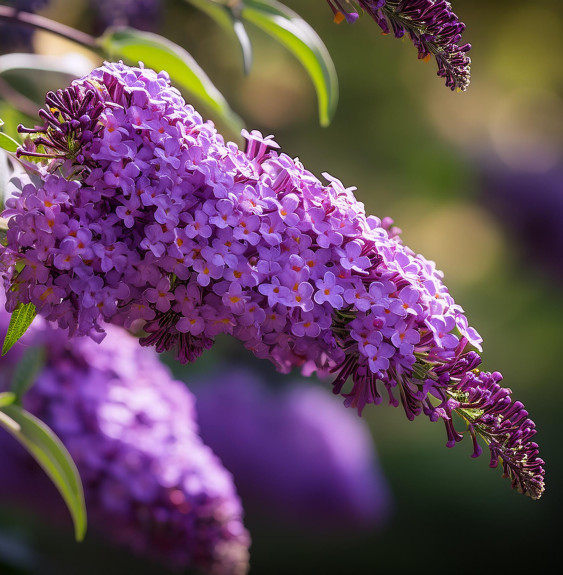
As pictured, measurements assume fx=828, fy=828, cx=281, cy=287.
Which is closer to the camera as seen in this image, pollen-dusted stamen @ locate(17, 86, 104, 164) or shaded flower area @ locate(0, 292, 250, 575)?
pollen-dusted stamen @ locate(17, 86, 104, 164)

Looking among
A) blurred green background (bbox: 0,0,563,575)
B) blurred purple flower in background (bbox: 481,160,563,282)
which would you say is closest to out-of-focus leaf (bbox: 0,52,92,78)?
blurred green background (bbox: 0,0,563,575)

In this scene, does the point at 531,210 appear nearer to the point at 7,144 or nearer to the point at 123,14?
the point at 123,14

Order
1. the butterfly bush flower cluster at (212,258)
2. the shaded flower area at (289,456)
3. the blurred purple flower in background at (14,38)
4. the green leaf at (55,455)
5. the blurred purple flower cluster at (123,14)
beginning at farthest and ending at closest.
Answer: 1. the shaded flower area at (289,456)
2. the blurred purple flower cluster at (123,14)
3. the blurred purple flower in background at (14,38)
4. the green leaf at (55,455)
5. the butterfly bush flower cluster at (212,258)

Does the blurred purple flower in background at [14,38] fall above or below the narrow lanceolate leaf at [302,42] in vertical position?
above

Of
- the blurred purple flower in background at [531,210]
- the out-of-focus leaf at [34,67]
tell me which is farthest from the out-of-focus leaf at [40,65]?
the blurred purple flower in background at [531,210]

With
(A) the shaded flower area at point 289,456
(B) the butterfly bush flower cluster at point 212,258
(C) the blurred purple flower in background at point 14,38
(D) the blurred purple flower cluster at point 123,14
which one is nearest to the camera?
(B) the butterfly bush flower cluster at point 212,258

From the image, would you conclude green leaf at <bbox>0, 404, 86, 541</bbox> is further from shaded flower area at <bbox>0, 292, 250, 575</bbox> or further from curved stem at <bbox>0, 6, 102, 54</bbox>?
curved stem at <bbox>0, 6, 102, 54</bbox>

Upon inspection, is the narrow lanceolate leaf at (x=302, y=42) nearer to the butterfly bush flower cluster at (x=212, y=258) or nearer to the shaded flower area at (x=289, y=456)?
the butterfly bush flower cluster at (x=212, y=258)

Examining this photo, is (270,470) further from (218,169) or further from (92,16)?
(218,169)
